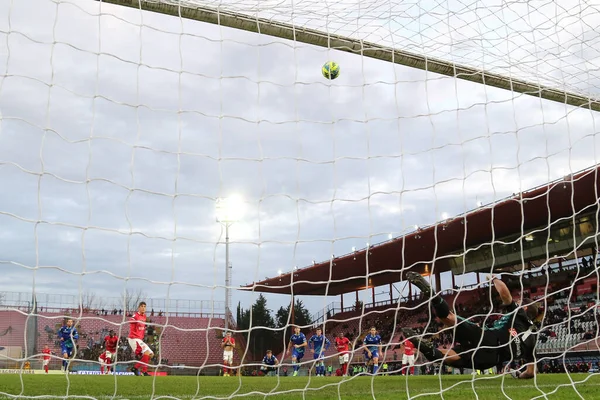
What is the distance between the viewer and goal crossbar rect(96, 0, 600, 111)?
4484 millimetres

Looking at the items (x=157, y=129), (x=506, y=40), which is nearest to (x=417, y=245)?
(x=506, y=40)

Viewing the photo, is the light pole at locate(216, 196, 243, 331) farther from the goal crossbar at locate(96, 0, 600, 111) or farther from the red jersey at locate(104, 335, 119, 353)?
the red jersey at locate(104, 335, 119, 353)

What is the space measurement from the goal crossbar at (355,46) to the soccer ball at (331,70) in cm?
90

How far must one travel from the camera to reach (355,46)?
201 inches

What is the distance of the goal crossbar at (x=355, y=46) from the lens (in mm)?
4484

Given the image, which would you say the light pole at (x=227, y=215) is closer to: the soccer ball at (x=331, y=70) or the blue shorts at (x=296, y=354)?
the soccer ball at (x=331, y=70)

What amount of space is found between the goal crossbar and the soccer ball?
2.96 feet

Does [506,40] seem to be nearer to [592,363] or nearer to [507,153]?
[507,153]

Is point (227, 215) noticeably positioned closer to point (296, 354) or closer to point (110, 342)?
point (296, 354)

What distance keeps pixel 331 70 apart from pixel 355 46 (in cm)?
95

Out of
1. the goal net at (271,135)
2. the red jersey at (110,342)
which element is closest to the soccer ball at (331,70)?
the goal net at (271,135)

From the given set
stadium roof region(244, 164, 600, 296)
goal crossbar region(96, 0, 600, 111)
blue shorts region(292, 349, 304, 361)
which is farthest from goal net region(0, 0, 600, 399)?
stadium roof region(244, 164, 600, 296)

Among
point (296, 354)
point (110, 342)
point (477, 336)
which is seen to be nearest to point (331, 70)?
point (477, 336)

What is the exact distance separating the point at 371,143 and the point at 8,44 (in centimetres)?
297
